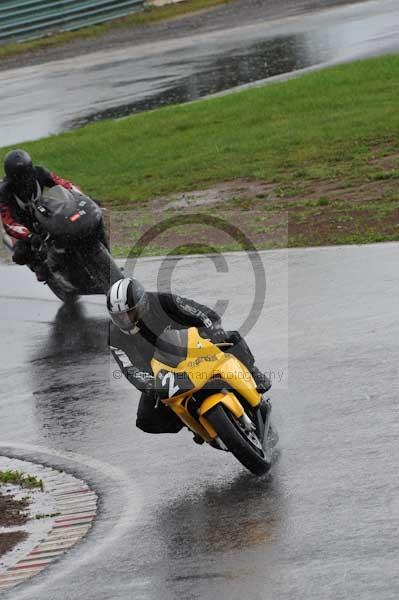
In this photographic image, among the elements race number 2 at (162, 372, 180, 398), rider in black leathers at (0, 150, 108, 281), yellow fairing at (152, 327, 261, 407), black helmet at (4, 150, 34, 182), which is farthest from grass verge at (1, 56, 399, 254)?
race number 2 at (162, 372, 180, 398)

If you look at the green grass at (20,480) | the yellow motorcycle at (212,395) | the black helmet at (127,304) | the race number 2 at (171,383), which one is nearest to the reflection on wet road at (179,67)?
the green grass at (20,480)

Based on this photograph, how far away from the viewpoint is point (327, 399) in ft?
33.0

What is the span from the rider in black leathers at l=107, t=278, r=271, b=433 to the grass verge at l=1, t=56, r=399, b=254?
590cm

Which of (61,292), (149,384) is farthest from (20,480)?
Result: (61,292)

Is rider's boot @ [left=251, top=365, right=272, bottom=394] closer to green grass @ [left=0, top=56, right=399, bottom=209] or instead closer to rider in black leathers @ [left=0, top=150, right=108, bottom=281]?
rider in black leathers @ [left=0, top=150, right=108, bottom=281]

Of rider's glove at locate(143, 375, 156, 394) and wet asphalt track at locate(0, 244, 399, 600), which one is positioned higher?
rider's glove at locate(143, 375, 156, 394)

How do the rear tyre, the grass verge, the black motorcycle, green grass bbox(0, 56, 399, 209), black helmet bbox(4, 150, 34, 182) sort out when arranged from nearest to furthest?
the black motorcycle → black helmet bbox(4, 150, 34, 182) → the rear tyre → the grass verge → green grass bbox(0, 56, 399, 209)

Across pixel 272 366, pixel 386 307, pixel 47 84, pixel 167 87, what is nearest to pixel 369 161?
pixel 386 307

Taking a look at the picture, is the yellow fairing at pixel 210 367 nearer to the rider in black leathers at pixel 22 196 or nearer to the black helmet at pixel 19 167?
the rider in black leathers at pixel 22 196

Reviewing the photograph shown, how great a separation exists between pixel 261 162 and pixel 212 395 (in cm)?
1167

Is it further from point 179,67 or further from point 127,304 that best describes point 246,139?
point 127,304

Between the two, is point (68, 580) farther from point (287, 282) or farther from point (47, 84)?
point (47, 84)

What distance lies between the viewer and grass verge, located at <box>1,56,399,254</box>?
1647 cm

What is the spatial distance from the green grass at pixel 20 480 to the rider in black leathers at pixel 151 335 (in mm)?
934
